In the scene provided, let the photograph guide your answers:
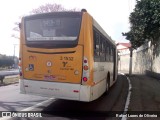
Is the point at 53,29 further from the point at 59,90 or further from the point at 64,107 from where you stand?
the point at 64,107

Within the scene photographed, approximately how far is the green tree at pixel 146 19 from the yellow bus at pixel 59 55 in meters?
22.9

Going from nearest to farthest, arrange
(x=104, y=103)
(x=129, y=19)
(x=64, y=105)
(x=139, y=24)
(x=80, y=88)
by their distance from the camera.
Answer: (x=80, y=88), (x=64, y=105), (x=104, y=103), (x=139, y=24), (x=129, y=19)

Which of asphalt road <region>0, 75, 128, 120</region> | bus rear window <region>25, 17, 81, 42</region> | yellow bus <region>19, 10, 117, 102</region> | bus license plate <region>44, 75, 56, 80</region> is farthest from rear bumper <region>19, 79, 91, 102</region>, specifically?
bus rear window <region>25, 17, 81, 42</region>

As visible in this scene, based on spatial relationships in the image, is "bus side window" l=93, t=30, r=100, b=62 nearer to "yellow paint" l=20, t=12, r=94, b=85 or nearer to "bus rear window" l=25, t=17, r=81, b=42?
"yellow paint" l=20, t=12, r=94, b=85

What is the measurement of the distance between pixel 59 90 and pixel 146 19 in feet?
85.6

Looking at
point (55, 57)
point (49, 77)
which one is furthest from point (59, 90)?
point (55, 57)

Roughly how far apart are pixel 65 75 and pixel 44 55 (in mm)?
1003

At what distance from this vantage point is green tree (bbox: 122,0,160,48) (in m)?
32.1

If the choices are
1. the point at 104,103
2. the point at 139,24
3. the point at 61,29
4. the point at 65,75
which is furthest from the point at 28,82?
the point at 139,24

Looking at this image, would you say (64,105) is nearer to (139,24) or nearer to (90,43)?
(90,43)

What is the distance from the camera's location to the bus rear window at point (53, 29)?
32.1 feet

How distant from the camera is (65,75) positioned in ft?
31.9

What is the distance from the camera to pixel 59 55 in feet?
32.2

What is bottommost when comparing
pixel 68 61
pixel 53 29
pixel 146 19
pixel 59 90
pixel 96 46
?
pixel 59 90
